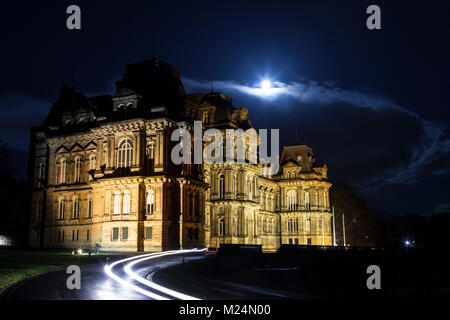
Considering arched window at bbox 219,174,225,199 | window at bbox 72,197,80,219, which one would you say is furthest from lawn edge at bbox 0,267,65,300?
arched window at bbox 219,174,225,199

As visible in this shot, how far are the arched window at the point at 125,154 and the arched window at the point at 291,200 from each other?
41.5 m

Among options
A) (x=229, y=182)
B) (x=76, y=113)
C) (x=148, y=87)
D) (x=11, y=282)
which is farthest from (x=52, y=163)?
(x=11, y=282)

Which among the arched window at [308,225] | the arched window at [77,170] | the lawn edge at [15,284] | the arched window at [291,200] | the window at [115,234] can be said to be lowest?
the lawn edge at [15,284]

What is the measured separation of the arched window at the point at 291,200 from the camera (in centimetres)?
8650

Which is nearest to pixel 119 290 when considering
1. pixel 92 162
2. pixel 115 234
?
pixel 115 234

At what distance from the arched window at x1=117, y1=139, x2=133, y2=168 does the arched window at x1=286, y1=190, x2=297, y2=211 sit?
41.5 metres

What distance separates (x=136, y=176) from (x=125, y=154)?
3.91 metres

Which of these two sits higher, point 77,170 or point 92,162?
point 92,162

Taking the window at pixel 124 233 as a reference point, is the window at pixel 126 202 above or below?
above

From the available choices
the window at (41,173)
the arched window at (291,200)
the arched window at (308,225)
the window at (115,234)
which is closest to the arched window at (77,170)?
the window at (41,173)

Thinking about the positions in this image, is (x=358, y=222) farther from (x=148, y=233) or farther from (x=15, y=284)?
(x=15, y=284)

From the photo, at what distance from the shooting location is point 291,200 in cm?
8712

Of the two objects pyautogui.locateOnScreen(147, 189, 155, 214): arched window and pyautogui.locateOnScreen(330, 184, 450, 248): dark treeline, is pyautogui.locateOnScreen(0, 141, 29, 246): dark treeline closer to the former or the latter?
pyautogui.locateOnScreen(147, 189, 155, 214): arched window

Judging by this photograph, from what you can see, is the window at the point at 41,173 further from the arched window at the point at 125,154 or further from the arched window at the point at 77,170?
the arched window at the point at 125,154
